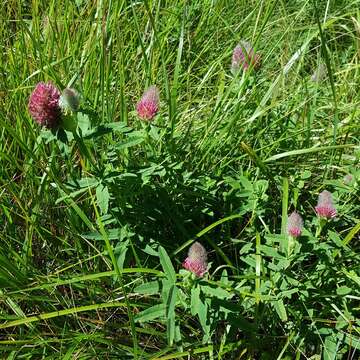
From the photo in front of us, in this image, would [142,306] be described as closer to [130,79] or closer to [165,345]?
[165,345]

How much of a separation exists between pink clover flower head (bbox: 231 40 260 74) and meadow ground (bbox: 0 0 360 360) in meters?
0.02

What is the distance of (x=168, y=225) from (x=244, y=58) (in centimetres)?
54

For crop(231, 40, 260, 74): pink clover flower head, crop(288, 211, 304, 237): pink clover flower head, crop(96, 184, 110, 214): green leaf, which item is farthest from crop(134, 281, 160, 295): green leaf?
crop(231, 40, 260, 74): pink clover flower head

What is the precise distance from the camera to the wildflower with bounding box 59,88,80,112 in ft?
4.49

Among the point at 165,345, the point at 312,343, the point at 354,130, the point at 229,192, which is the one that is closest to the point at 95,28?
the point at 229,192

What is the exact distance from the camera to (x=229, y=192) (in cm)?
168

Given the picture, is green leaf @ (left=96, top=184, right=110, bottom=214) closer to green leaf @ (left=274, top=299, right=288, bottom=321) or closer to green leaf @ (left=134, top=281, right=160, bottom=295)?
green leaf @ (left=134, top=281, right=160, bottom=295)

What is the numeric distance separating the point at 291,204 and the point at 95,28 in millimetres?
826

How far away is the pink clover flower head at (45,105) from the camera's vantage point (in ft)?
4.42

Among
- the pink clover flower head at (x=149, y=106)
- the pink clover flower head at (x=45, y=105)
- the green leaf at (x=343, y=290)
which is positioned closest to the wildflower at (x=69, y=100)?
the pink clover flower head at (x=45, y=105)

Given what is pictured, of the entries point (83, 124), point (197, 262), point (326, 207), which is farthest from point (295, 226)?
point (83, 124)

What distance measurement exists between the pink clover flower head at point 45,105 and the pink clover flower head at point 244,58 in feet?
1.93

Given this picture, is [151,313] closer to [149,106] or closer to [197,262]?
[197,262]

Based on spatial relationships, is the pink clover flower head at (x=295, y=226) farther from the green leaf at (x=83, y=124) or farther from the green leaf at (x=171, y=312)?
the green leaf at (x=83, y=124)
